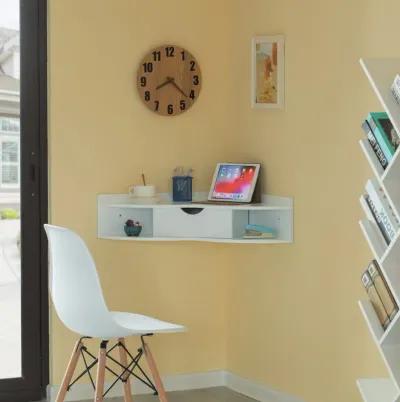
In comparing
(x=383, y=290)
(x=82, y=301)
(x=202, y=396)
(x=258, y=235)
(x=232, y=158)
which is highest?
(x=232, y=158)

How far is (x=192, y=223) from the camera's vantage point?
4.56 m

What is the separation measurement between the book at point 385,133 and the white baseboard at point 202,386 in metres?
1.58

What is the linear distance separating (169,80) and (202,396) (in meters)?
1.53

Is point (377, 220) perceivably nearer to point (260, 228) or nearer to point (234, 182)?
point (260, 228)

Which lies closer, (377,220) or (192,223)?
(377,220)

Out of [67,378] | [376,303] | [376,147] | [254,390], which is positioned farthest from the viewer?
[254,390]

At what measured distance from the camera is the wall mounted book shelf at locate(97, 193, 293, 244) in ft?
14.6

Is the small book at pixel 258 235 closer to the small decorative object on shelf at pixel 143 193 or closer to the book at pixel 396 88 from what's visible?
the small decorative object on shelf at pixel 143 193

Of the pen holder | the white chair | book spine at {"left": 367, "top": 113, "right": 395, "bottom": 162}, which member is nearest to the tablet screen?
the pen holder

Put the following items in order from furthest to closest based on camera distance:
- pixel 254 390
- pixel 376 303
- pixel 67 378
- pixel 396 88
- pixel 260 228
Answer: pixel 254 390, pixel 260 228, pixel 67 378, pixel 376 303, pixel 396 88

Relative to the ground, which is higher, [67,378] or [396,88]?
[396,88]

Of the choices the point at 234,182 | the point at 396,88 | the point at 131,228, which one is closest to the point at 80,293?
the point at 131,228

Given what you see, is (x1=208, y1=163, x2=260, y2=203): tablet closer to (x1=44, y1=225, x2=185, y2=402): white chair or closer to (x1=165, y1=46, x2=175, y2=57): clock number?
(x1=165, y1=46, x2=175, y2=57): clock number

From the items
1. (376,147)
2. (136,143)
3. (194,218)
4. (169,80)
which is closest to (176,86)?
(169,80)
